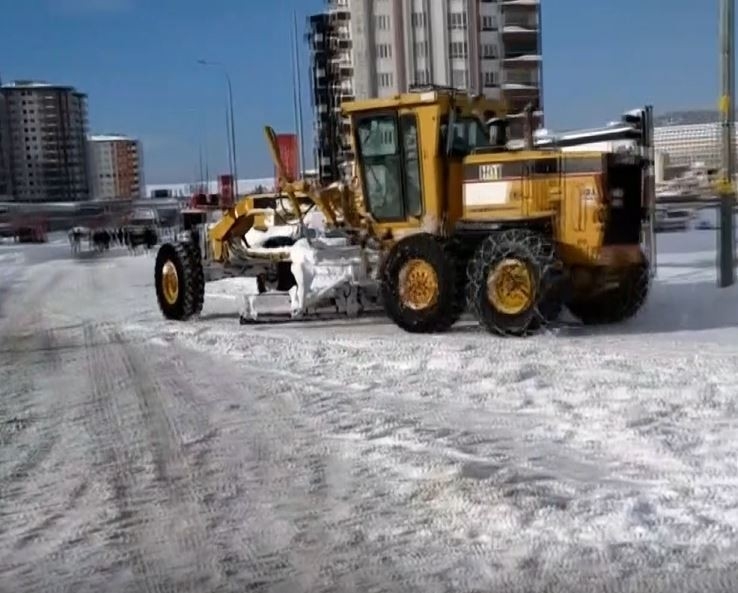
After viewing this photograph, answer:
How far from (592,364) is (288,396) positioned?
2.93 metres

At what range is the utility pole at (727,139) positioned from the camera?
642 inches

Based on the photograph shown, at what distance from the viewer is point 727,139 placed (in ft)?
53.6

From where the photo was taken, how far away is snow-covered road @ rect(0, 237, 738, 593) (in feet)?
17.5

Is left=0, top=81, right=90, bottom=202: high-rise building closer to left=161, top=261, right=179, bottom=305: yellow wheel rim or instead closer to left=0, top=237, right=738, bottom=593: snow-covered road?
left=161, top=261, right=179, bottom=305: yellow wheel rim

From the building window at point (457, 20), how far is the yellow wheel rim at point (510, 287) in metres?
63.7

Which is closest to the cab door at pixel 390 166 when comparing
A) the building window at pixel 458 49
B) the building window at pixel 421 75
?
the building window at pixel 421 75

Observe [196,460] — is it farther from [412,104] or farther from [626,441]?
[412,104]

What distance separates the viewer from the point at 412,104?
1359cm

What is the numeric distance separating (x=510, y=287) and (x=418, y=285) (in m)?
1.25

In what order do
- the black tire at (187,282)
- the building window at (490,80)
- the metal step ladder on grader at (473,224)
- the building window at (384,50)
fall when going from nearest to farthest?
the metal step ladder on grader at (473,224), the black tire at (187,282), the building window at (384,50), the building window at (490,80)

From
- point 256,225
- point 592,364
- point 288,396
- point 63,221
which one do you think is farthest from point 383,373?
point 63,221

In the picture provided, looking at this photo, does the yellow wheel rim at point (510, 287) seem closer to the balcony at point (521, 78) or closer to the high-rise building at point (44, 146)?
the balcony at point (521, 78)

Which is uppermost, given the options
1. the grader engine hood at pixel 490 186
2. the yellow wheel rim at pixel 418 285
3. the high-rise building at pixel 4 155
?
the high-rise building at pixel 4 155


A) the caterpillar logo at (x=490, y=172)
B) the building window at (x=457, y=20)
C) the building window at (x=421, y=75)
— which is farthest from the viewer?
the building window at (x=457, y=20)
